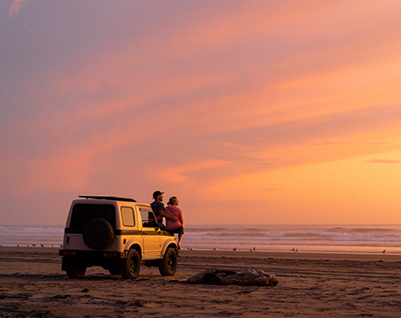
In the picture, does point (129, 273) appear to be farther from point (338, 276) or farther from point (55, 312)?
point (338, 276)

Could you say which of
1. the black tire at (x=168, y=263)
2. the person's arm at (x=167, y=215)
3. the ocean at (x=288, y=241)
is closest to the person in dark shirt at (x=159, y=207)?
the person's arm at (x=167, y=215)

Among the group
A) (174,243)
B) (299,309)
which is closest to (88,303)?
(299,309)

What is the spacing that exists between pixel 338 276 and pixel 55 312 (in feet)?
33.7

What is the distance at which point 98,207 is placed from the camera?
491 inches

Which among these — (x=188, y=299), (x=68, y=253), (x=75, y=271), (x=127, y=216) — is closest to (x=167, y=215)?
(x=127, y=216)

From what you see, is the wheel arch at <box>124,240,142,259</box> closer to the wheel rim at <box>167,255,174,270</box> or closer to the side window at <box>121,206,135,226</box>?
the side window at <box>121,206,135,226</box>

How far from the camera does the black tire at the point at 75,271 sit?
12.9 m

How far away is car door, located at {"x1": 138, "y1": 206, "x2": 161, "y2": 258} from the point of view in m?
13.5

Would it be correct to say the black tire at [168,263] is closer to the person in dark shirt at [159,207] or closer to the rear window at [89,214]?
the person in dark shirt at [159,207]

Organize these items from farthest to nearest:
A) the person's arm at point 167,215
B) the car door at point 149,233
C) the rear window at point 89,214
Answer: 1. the person's arm at point 167,215
2. the car door at point 149,233
3. the rear window at point 89,214

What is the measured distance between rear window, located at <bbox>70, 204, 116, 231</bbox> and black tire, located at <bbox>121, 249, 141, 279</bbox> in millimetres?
963

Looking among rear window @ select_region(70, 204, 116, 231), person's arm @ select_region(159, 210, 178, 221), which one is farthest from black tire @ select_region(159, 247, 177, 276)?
rear window @ select_region(70, 204, 116, 231)

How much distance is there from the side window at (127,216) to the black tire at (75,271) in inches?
76.2

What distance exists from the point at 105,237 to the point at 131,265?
1310 millimetres
